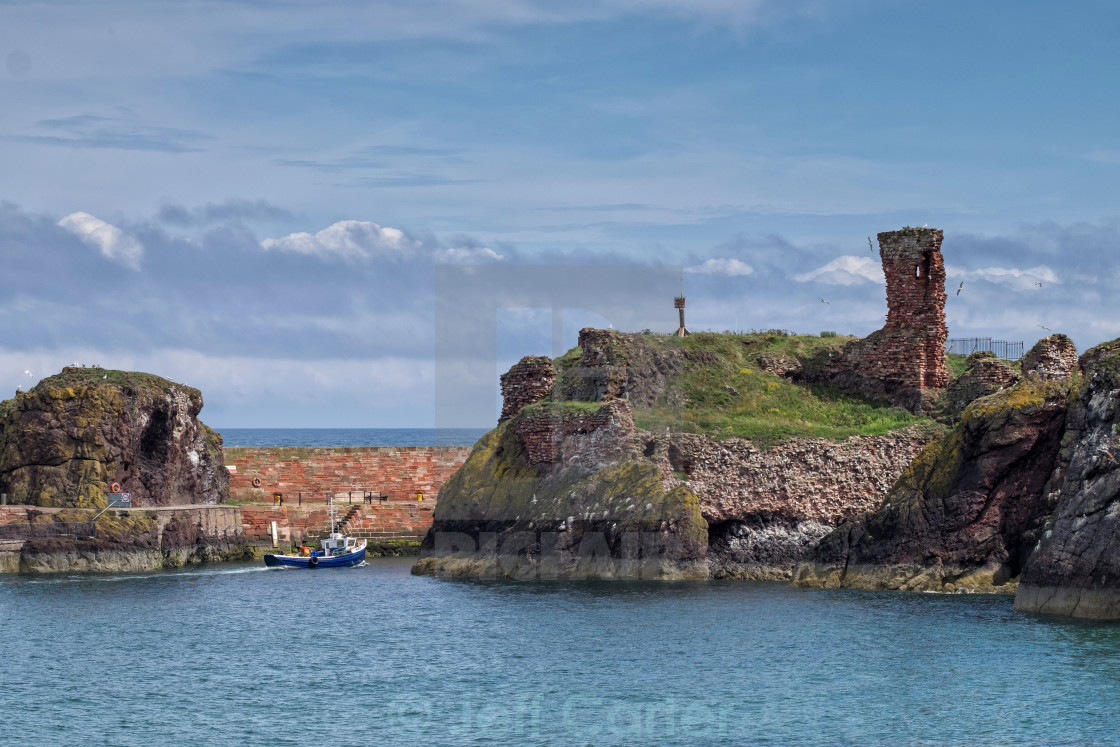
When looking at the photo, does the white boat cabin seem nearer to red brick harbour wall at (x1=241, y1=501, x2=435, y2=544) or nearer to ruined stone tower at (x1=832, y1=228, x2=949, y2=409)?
red brick harbour wall at (x1=241, y1=501, x2=435, y2=544)

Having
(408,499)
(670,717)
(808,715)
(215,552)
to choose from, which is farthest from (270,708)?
(408,499)

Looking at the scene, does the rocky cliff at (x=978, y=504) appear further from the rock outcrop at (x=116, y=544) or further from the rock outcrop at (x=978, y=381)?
the rock outcrop at (x=116, y=544)

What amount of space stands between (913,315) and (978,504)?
14965 mm

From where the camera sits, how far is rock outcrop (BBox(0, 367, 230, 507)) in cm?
6906

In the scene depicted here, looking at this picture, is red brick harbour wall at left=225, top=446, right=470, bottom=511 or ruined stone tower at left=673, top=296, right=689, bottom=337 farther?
red brick harbour wall at left=225, top=446, right=470, bottom=511

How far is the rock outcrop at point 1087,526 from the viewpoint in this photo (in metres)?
40.4

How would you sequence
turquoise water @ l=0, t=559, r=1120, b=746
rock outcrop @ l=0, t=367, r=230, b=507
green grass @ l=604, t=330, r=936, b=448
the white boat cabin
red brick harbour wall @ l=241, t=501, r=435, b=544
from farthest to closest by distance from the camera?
1. red brick harbour wall @ l=241, t=501, r=435, b=544
2. the white boat cabin
3. rock outcrop @ l=0, t=367, r=230, b=507
4. green grass @ l=604, t=330, r=936, b=448
5. turquoise water @ l=0, t=559, r=1120, b=746

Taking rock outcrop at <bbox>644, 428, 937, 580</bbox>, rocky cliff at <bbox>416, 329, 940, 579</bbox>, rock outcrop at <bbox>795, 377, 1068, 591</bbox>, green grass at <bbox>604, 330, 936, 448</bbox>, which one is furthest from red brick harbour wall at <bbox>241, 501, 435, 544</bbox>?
rock outcrop at <bbox>795, 377, 1068, 591</bbox>

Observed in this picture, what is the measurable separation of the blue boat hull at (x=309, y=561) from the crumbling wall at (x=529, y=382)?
13.6 meters

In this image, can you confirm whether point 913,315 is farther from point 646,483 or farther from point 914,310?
point 646,483

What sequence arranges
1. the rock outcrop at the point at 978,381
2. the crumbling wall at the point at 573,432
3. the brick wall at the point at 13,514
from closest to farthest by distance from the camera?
the crumbling wall at the point at 573,432 < the rock outcrop at the point at 978,381 < the brick wall at the point at 13,514

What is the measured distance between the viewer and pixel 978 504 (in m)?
47.2

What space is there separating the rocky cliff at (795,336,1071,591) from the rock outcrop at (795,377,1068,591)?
33 millimetres

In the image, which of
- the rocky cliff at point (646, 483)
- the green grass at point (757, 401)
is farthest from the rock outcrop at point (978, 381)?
the rocky cliff at point (646, 483)
